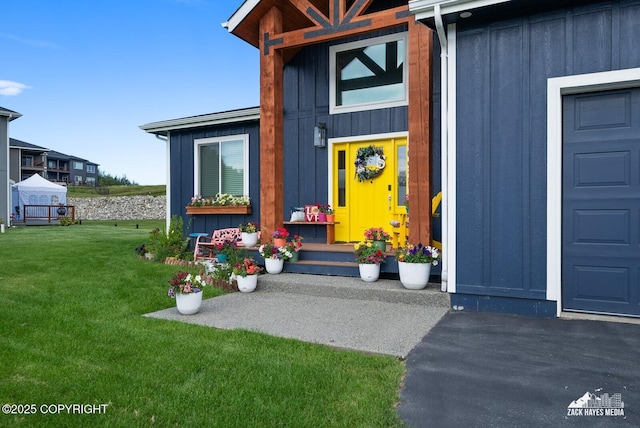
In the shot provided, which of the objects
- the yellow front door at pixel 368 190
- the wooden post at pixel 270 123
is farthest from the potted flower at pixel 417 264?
the wooden post at pixel 270 123

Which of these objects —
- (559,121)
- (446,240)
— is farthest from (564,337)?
(559,121)

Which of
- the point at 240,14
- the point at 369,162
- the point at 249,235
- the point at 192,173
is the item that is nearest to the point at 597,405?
the point at 369,162

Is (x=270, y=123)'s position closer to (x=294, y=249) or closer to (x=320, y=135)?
(x=320, y=135)

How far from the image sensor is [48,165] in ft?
167

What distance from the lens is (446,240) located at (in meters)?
4.58

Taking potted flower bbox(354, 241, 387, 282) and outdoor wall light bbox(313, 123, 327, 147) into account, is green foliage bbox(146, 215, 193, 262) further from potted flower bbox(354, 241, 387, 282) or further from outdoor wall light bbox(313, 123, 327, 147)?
potted flower bbox(354, 241, 387, 282)

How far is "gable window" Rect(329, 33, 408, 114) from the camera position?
21.9ft

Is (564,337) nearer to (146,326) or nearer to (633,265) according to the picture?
(633,265)

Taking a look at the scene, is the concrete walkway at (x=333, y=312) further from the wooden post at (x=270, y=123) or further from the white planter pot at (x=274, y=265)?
the wooden post at (x=270, y=123)

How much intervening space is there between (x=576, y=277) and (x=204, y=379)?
3611mm

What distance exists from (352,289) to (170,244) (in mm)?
4303

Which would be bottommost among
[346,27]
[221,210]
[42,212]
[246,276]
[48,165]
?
[246,276]

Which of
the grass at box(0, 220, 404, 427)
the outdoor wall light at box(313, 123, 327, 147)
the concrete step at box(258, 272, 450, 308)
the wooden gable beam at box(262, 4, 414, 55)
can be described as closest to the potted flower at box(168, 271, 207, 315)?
the grass at box(0, 220, 404, 427)

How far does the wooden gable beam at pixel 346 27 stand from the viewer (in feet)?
17.6
